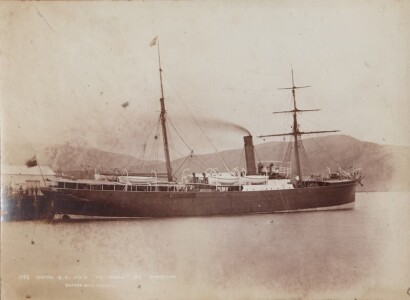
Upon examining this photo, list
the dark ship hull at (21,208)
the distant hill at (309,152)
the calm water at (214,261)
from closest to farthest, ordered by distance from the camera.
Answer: the calm water at (214,261) → the distant hill at (309,152) → the dark ship hull at (21,208)

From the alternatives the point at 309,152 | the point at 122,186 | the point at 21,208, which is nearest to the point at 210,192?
the point at 122,186

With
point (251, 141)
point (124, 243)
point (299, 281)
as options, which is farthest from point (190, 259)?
point (251, 141)

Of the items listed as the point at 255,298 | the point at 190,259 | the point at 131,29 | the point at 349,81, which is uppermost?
the point at 131,29

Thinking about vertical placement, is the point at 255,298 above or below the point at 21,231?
below

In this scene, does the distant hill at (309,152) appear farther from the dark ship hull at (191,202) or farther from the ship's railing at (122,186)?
the dark ship hull at (191,202)

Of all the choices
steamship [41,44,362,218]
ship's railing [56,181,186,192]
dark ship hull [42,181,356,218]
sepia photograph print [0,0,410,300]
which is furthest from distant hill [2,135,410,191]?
dark ship hull [42,181,356,218]

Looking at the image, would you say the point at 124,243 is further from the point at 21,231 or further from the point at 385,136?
the point at 385,136

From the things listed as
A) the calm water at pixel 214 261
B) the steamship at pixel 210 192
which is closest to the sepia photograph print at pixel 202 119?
the calm water at pixel 214 261
